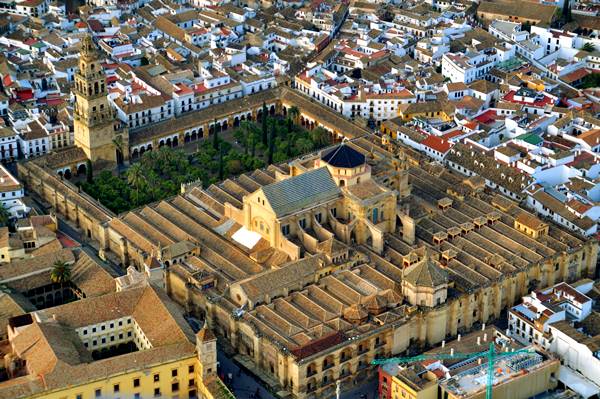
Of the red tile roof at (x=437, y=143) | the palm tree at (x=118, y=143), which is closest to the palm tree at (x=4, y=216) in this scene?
the palm tree at (x=118, y=143)

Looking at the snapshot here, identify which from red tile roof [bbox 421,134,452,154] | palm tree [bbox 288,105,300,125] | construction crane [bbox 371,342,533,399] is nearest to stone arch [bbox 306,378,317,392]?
construction crane [bbox 371,342,533,399]

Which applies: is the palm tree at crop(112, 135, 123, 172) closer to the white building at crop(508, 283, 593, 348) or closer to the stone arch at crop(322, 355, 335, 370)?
the stone arch at crop(322, 355, 335, 370)

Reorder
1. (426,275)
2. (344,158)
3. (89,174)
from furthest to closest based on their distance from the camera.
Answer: (89,174) < (344,158) < (426,275)

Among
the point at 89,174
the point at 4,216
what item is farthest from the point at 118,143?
the point at 4,216

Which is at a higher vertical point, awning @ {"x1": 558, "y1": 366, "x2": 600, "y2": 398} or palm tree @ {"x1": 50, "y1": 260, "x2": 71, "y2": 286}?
palm tree @ {"x1": 50, "y1": 260, "x2": 71, "y2": 286}

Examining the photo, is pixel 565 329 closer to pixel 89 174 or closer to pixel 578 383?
pixel 578 383

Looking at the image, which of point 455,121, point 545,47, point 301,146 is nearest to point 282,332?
point 301,146
